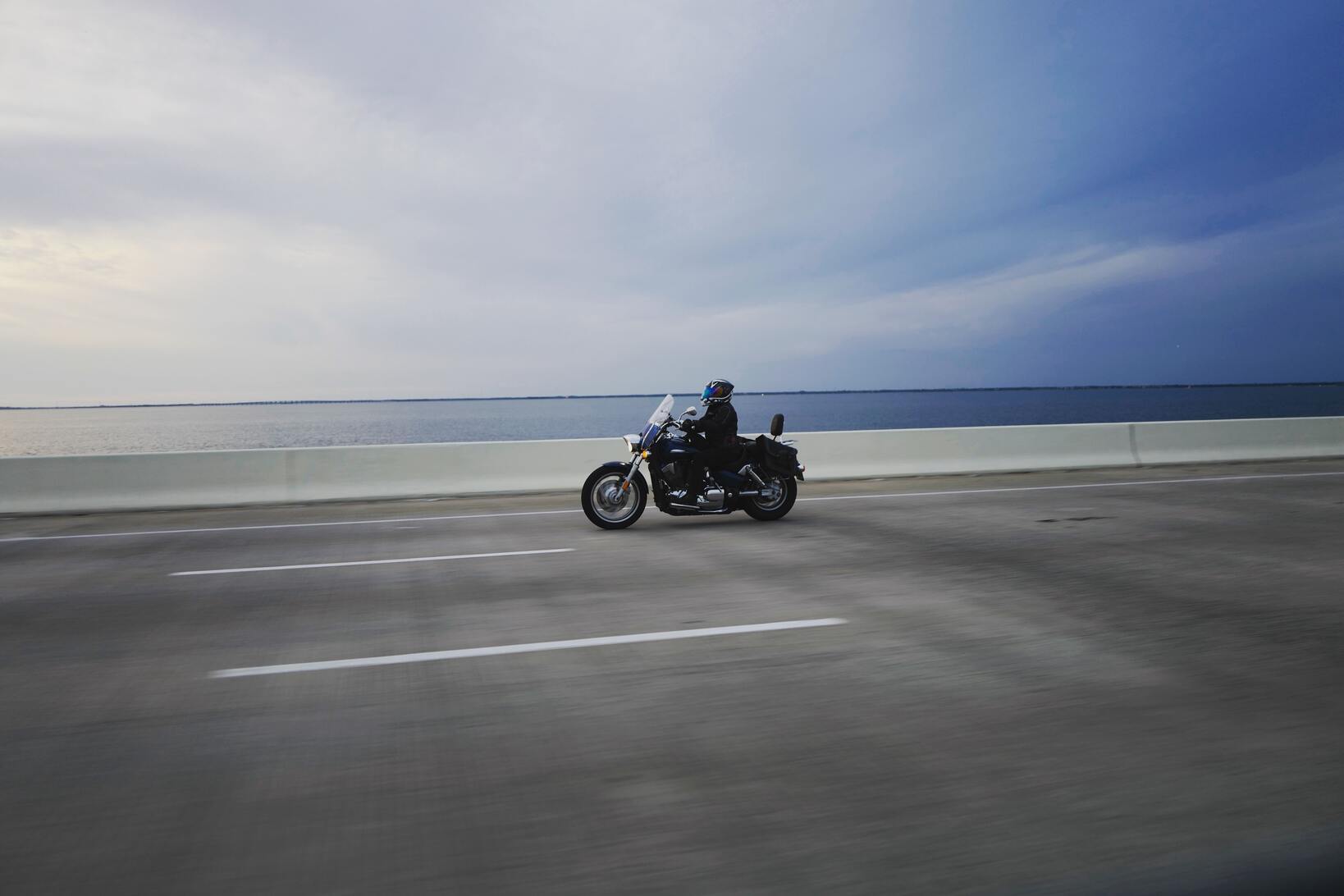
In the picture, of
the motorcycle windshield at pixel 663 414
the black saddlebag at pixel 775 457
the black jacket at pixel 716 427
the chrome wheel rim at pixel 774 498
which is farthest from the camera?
the chrome wheel rim at pixel 774 498

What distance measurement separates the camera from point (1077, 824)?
3154 mm

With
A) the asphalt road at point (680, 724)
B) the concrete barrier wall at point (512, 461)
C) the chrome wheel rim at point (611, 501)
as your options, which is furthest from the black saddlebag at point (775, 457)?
the concrete barrier wall at point (512, 461)

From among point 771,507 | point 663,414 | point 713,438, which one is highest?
point 663,414

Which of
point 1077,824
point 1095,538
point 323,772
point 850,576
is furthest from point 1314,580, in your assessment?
point 323,772

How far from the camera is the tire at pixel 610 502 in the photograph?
10508 mm

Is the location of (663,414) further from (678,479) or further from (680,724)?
(680,724)

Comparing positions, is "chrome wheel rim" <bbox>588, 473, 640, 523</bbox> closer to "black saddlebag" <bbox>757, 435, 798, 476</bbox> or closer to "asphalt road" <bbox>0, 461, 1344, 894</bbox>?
"black saddlebag" <bbox>757, 435, 798, 476</bbox>

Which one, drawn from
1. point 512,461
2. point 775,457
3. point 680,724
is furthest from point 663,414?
point 680,724

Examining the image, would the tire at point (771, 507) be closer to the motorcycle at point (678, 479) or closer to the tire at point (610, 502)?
the motorcycle at point (678, 479)

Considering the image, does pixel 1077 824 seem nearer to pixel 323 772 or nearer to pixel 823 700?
pixel 823 700

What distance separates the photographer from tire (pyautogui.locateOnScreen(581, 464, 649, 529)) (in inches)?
414

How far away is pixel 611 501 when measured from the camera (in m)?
10.6

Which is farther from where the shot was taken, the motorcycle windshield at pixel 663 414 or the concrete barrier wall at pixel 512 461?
the concrete barrier wall at pixel 512 461

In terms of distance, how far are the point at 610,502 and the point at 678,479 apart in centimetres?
86
